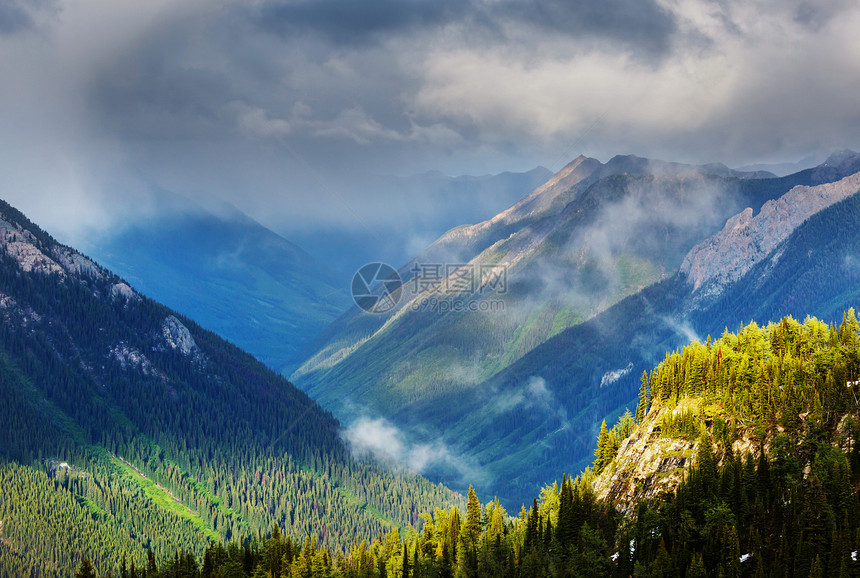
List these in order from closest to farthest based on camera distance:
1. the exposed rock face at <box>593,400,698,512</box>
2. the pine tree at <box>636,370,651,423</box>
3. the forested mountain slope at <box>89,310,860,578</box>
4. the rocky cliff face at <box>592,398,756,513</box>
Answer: the forested mountain slope at <box>89,310,860,578</box>, the rocky cliff face at <box>592,398,756,513</box>, the exposed rock face at <box>593,400,698,512</box>, the pine tree at <box>636,370,651,423</box>

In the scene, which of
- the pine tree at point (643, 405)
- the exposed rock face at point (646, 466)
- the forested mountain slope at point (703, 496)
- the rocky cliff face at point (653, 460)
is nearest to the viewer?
the forested mountain slope at point (703, 496)

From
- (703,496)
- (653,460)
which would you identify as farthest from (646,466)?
(703,496)

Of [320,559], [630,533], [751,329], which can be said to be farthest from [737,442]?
[320,559]

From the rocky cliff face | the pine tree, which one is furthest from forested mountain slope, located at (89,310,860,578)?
the pine tree

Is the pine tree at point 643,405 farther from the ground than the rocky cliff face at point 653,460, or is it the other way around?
the pine tree at point 643,405

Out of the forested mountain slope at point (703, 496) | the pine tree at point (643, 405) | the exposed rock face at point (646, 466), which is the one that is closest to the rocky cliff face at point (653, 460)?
the exposed rock face at point (646, 466)

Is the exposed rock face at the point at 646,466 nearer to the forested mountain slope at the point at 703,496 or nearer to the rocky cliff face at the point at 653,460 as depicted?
the rocky cliff face at the point at 653,460

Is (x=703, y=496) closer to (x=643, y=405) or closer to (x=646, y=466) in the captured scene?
(x=646, y=466)

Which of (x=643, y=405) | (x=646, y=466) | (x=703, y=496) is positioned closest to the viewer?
(x=703, y=496)

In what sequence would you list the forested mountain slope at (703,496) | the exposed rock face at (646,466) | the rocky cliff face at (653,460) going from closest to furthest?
the forested mountain slope at (703,496), the rocky cliff face at (653,460), the exposed rock face at (646,466)

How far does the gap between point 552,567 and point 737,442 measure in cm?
3265

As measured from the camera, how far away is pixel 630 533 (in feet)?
382

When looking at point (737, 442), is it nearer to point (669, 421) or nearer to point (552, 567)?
point (669, 421)

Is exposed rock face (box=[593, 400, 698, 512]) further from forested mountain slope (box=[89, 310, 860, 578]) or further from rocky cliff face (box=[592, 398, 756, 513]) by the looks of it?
forested mountain slope (box=[89, 310, 860, 578])
